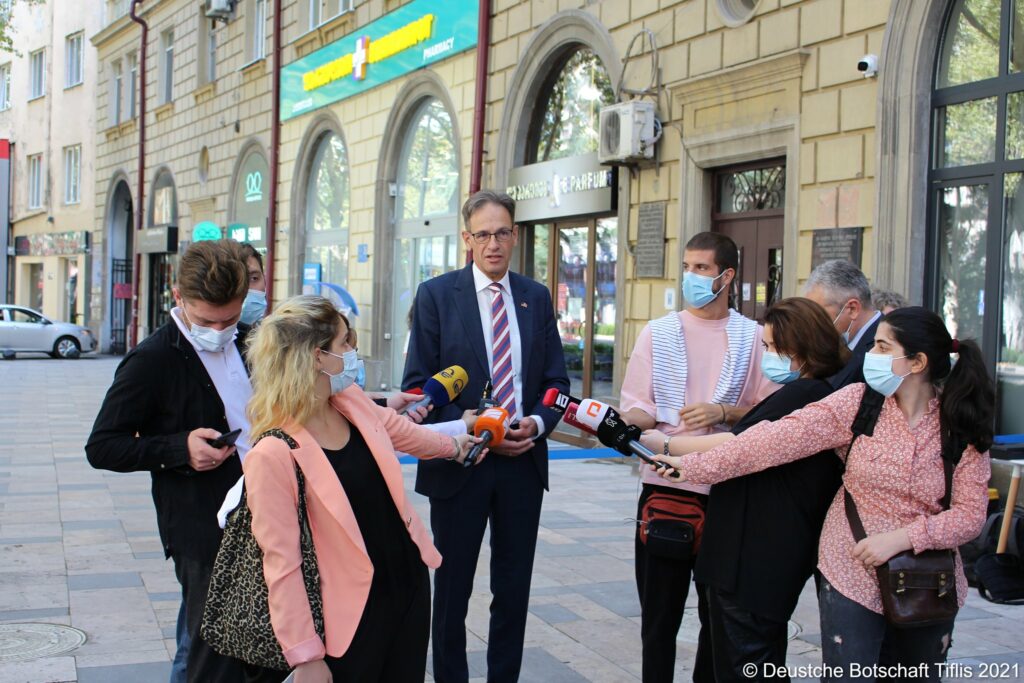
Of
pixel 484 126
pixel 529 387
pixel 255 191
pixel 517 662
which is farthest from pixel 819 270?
pixel 255 191

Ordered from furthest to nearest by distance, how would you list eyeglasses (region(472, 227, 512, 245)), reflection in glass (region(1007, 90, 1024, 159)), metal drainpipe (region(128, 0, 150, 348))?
1. metal drainpipe (region(128, 0, 150, 348))
2. reflection in glass (region(1007, 90, 1024, 159))
3. eyeglasses (region(472, 227, 512, 245))

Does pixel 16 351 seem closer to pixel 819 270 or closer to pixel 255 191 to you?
pixel 255 191

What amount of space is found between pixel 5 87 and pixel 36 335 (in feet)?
55.4

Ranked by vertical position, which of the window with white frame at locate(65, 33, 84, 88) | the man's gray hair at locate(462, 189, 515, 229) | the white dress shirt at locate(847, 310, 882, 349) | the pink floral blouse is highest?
the window with white frame at locate(65, 33, 84, 88)

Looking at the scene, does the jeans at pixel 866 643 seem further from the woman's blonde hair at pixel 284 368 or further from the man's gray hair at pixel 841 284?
the woman's blonde hair at pixel 284 368

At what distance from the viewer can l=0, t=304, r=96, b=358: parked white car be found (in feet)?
92.4

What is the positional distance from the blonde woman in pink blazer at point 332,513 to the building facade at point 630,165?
616 centimetres

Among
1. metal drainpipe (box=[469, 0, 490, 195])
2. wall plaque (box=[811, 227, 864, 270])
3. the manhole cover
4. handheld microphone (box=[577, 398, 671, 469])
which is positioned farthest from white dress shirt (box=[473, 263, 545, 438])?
metal drainpipe (box=[469, 0, 490, 195])

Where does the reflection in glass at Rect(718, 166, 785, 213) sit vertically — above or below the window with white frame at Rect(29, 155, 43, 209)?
below

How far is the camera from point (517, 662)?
4.17 metres

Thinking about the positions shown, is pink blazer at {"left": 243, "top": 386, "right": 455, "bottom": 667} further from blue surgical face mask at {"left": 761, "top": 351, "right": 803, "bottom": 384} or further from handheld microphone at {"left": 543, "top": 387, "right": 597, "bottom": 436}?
blue surgical face mask at {"left": 761, "top": 351, "right": 803, "bottom": 384}

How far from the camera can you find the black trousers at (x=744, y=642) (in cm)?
342

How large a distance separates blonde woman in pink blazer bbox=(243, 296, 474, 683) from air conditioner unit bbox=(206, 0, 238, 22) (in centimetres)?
2220

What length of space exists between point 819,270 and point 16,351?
28.0 meters
